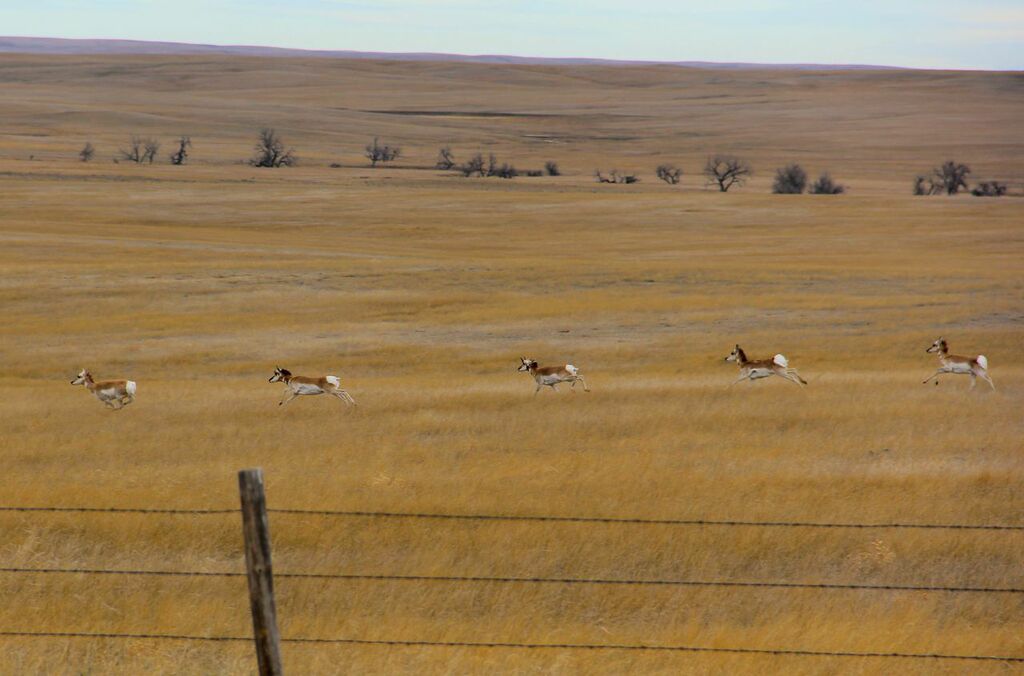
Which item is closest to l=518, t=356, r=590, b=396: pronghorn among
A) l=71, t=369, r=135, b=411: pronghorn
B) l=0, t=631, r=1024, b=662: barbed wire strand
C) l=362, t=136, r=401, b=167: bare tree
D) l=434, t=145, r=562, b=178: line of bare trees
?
l=71, t=369, r=135, b=411: pronghorn

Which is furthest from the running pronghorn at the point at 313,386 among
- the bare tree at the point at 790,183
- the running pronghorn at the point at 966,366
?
the bare tree at the point at 790,183

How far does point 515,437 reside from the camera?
15234mm

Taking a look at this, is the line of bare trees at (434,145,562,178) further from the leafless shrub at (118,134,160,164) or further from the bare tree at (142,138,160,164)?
the leafless shrub at (118,134,160,164)

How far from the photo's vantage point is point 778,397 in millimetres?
17906

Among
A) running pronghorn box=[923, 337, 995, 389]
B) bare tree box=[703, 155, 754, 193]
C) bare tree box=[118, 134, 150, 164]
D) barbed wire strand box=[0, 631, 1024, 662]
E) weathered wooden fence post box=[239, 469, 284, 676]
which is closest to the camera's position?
weathered wooden fence post box=[239, 469, 284, 676]

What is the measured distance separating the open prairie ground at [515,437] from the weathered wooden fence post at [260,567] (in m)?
1.73

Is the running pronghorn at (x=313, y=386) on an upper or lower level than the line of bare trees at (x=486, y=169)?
upper

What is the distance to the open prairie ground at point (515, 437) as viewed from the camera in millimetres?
9039

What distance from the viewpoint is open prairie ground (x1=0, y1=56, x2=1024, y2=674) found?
356 inches

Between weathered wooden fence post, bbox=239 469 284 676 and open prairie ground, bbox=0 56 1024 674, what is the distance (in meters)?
1.73

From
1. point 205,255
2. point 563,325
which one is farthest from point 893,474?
point 205,255

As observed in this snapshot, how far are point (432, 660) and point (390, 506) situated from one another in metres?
4.14

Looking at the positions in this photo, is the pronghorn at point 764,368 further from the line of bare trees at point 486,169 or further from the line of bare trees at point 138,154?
the line of bare trees at point 138,154

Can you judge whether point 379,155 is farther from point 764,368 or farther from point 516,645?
point 516,645
